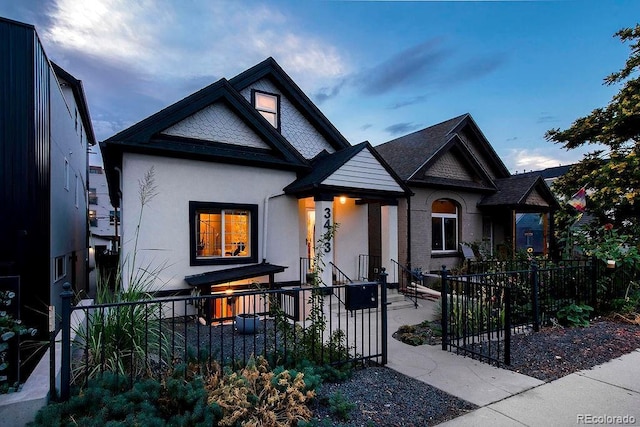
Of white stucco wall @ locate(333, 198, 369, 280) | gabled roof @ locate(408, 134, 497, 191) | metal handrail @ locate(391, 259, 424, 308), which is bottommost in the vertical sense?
metal handrail @ locate(391, 259, 424, 308)

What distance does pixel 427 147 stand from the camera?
12656 mm

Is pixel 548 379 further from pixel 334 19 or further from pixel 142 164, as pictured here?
pixel 334 19

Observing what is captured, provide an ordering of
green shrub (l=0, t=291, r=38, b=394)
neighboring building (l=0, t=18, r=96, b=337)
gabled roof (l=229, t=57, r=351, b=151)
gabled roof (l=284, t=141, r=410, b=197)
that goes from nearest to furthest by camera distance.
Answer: green shrub (l=0, t=291, r=38, b=394) → neighboring building (l=0, t=18, r=96, b=337) → gabled roof (l=284, t=141, r=410, b=197) → gabled roof (l=229, t=57, r=351, b=151)

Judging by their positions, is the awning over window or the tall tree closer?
the awning over window

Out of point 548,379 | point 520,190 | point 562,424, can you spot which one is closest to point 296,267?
point 548,379

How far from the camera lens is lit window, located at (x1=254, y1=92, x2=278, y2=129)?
9992 mm

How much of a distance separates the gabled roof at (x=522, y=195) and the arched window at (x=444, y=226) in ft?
4.12

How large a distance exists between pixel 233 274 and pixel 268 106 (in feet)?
17.2

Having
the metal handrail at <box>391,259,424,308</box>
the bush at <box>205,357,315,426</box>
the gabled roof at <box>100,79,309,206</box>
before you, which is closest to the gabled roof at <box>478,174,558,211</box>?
the metal handrail at <box>391,259,424,308</box>

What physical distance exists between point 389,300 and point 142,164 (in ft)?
22.4

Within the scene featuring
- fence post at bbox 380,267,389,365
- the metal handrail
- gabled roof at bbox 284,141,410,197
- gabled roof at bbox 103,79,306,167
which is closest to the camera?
fence post at bbox 380,267,389,365

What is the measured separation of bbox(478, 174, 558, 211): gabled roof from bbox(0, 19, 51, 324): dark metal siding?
13.1m

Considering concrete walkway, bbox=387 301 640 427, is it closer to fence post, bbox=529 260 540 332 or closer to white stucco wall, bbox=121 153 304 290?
fence post, bbox=529 260 540 332

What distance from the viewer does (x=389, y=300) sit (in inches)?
347
